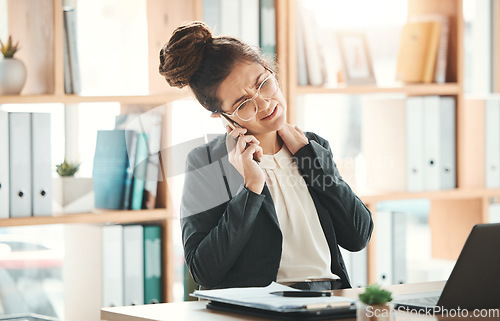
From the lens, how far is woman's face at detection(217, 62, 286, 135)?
1.89 metres

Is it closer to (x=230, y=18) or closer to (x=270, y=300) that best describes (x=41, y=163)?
(x=230, y=18)

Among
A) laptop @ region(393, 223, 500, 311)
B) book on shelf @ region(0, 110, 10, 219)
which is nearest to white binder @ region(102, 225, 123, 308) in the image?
book on shelf @ region(0, 110, 10, 219)

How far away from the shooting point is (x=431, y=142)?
304 cm

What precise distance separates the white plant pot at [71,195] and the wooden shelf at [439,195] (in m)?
1.01

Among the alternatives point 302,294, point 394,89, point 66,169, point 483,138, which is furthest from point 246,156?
point 483,138

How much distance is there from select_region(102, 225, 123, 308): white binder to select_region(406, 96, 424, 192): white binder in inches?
45.1

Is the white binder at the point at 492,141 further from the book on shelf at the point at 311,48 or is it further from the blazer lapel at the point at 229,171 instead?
the blazer lapel at the point at 229,171

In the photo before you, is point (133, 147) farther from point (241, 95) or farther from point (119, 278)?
point (241, 95)

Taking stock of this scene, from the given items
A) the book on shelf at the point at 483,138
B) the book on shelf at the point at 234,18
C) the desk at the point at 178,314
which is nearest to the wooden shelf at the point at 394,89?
the book on shelf at the point at 483,138

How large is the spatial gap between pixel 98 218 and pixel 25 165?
0.29 meters

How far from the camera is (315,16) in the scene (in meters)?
2.91

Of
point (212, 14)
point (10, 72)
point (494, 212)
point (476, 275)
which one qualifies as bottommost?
point (494, 212)

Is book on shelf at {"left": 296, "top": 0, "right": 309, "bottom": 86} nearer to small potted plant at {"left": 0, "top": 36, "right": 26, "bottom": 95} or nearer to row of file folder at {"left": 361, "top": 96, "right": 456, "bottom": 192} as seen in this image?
row of file folder at {"left": 361, "top": 96, "right": 456, "bottom": 192}

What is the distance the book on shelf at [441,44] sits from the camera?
306 cm
